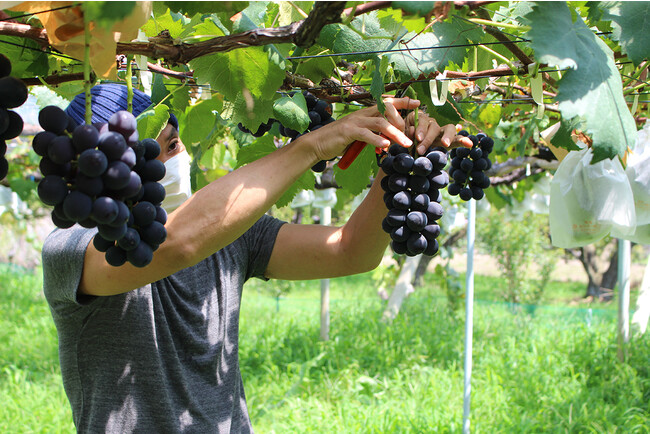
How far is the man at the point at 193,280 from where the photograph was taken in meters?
1.02

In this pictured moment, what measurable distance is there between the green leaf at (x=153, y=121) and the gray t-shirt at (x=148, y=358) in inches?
11.4

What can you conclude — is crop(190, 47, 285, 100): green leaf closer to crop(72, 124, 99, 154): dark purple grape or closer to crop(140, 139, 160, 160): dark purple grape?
crop(140, 139, 160, 160): dark purple grape

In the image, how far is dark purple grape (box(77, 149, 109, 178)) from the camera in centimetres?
64

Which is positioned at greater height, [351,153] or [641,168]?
[641,168]

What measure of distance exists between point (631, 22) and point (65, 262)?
46.5 inches

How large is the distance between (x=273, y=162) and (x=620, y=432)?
332cm

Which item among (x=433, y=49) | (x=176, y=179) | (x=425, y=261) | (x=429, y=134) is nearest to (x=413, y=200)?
(x=429, y=134)

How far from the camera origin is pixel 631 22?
2.81 feet

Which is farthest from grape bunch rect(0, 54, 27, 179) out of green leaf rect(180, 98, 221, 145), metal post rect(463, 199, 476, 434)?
metal post rect(463, 199, 476, 434)

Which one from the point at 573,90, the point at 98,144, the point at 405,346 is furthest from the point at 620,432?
the point at 98,144

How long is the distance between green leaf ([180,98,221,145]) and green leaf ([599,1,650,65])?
1.13 meters

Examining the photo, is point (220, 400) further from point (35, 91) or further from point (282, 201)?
point (35, 91)

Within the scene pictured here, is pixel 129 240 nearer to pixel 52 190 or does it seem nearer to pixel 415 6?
pixel 52 190

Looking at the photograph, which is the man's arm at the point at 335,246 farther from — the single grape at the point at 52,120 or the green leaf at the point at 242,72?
the single grape at the point at 52,120
